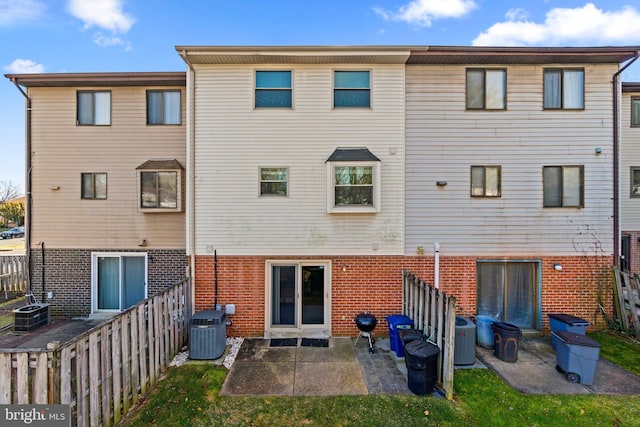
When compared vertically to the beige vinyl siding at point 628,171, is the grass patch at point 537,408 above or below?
below

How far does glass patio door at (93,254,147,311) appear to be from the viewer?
9.00 metres

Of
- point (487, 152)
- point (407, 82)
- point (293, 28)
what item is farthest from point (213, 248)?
point (293, 28)

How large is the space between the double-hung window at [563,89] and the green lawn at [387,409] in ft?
→ 23.2

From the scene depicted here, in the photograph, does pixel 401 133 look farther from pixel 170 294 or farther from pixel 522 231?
pixel 170 294

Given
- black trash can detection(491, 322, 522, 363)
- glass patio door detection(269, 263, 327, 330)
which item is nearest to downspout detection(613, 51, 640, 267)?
black trash can detection(491, 322, 522, 363)

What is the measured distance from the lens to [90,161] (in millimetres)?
8961

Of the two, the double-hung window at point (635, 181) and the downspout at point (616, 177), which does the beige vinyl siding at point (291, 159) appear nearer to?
the downspout at point (616, 177)

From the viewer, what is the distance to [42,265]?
29.3 feet

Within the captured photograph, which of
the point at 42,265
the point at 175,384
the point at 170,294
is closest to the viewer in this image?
the point at 175,384

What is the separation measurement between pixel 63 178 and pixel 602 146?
16.1 metres

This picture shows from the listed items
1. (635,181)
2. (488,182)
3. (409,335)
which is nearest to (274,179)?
(409,335)

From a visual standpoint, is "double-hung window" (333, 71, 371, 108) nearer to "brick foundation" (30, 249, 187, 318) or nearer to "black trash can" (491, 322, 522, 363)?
"black trash can" (491, 322, 522, 363)

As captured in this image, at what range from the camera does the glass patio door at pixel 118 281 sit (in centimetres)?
900

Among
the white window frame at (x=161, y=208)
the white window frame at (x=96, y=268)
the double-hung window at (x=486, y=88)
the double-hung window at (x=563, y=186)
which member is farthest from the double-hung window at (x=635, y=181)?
the white window frame at (x=96, y=268)
